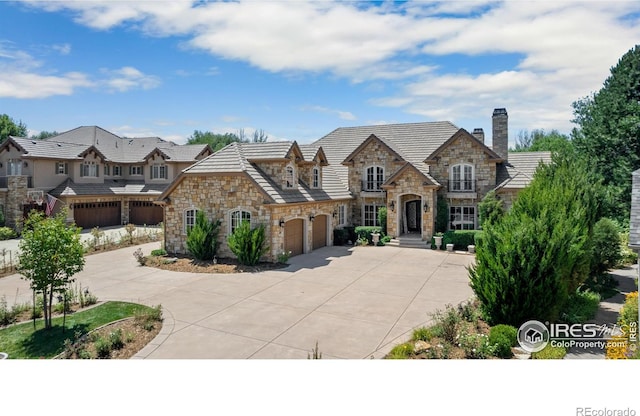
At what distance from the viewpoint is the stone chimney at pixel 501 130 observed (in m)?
24.8

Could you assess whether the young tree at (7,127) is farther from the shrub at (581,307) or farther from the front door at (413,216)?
the shrub at (581,307)

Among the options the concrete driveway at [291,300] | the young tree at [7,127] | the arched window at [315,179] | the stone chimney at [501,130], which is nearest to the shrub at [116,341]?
the concrete driveway at [291,300]

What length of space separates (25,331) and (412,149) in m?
23.5

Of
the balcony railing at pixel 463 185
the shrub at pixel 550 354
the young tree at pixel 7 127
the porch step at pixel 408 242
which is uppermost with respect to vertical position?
the young tree at pixel 7 127

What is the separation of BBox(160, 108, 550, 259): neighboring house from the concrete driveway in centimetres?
257

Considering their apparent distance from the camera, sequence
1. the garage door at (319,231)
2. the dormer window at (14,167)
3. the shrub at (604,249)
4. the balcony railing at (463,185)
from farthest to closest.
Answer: the dormer window at (14,167) → the balcony railing at (463,185) → the garage door at (319,231) → the shrub at (604,249)

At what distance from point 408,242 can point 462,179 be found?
5070 millimetres

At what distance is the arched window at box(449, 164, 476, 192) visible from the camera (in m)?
23.8

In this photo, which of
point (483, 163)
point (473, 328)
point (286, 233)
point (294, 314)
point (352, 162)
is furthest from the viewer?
point (352, 162)

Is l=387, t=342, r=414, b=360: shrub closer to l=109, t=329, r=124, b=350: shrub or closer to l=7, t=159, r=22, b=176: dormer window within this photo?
l=109, t=329, r=124, b=350: shrub

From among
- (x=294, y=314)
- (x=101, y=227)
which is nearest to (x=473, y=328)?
(x=294, y=314)

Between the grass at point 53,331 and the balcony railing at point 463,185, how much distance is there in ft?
61.6

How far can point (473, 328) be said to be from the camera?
9.82 meters
